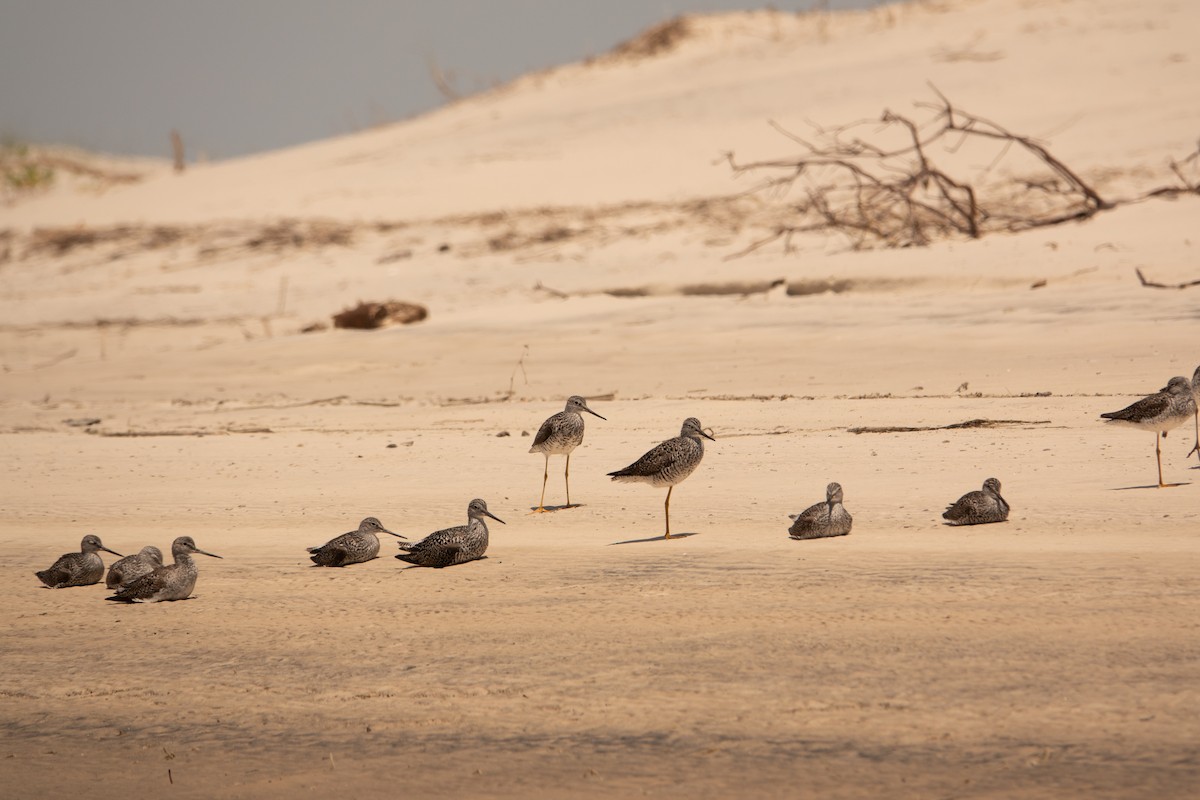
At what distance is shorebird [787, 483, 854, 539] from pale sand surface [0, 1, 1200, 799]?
158 millimetres

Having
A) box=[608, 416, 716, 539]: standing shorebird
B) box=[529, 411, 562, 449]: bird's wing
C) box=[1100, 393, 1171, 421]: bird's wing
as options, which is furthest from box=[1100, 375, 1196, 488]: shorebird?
box=[529, 411, 562, 449]: bird's wing

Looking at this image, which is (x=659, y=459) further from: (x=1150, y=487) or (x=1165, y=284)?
(x=1165, y=284)

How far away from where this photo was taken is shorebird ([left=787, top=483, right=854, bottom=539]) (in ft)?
23.5

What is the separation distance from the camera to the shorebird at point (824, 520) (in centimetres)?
717

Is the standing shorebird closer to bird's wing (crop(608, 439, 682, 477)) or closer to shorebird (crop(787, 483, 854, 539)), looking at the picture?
bird's wing (crop(608, 439, 682, 477))

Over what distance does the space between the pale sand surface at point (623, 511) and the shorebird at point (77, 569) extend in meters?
0.17

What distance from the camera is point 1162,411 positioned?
7.89 metres

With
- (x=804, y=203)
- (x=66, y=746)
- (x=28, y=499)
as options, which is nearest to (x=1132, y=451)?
(x=66, y=746)

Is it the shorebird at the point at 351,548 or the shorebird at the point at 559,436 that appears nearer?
the shorebird at the point at 351,548

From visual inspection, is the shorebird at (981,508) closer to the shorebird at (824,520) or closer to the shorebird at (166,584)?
the shorebird at (824,520)

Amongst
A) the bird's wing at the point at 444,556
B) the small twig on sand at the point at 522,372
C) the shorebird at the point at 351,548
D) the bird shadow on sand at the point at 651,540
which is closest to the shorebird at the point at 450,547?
the bird's wing at the point at 444,556

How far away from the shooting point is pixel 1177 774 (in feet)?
13.9

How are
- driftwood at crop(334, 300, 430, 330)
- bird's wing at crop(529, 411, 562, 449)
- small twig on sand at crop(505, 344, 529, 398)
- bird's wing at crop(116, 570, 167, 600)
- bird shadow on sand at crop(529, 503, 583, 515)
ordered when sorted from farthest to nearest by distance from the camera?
driftwood at crop(334, 300, 430, 330) < small twig on sand at crop(505, 344, 529, 398) < bird's wing at crop(529, 411, 562, 449) < bird shadow on sand at crop(529, 503, 583, 515) < bird's wing at crop(116, 570, 167, 600)

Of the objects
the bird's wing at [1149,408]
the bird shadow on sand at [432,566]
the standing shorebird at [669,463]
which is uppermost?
the bird's wing at [1149,408]
